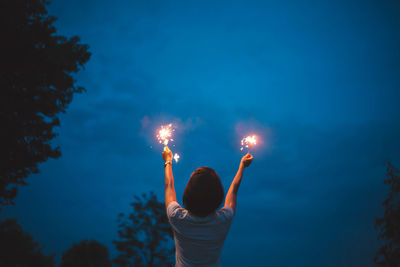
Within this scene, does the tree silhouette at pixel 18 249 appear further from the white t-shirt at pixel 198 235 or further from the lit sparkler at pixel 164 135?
the white t-shirt at pixel 198 235

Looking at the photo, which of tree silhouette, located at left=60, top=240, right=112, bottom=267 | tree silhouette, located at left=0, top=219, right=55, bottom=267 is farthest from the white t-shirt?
tree silhouette, located at left=60, top=240, right=112, bottom=267

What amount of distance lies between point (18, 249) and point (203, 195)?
3530 centimetres

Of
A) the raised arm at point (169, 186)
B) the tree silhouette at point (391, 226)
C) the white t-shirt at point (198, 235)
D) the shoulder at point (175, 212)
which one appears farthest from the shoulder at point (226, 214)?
the tree silhouette at point (391, 226)

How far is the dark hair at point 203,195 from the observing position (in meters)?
2.10

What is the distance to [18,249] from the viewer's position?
2544cm

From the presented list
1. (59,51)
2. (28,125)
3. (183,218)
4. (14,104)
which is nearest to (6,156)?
(28,125)

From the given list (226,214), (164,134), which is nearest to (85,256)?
(164,134)

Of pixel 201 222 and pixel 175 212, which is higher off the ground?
pixel 175 212

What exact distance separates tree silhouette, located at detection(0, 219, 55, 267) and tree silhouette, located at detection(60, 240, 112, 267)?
3473 mm

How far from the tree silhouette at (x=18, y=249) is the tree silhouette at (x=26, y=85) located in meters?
21.5

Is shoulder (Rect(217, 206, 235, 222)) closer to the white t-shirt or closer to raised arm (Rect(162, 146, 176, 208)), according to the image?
the white t-shirt

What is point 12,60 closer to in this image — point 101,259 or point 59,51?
point 59,51

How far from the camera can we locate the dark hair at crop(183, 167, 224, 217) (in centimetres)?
210

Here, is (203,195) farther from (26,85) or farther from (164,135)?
(26,85)
